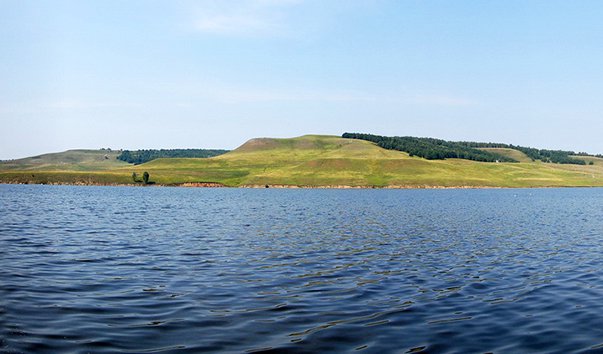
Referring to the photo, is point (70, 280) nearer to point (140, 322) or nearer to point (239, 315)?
point (140, 322)

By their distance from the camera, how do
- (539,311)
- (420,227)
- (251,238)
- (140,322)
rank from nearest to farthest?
(140,322), (539,311), (251,238), (420,227)

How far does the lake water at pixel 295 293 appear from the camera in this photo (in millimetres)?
16938

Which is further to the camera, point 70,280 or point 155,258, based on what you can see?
point 155,258

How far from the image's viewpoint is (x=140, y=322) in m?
18.8

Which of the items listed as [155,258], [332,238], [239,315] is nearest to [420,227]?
[332,238]

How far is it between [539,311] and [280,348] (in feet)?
39.8

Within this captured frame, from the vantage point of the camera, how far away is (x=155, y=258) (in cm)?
3400

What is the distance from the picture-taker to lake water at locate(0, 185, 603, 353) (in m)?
16.9

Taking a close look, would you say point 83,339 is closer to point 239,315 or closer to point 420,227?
point 239,315

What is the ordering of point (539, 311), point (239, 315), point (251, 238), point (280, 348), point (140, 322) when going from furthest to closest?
point (251, 238) < point (539, 311) < point (239, 315) < point (140, 322) < point (280, 348)

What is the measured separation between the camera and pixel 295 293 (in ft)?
79.5

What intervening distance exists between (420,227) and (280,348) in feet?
145

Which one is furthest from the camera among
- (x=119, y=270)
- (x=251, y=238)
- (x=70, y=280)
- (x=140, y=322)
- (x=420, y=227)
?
(x=420, y=227)

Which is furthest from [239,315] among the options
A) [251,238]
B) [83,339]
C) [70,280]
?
[251,238]
